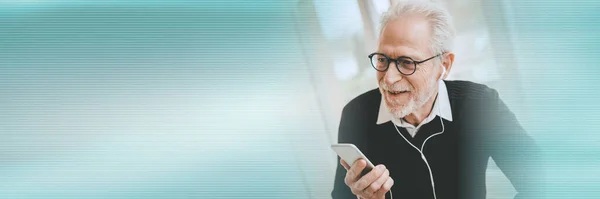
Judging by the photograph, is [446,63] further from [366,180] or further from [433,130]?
[366,180]

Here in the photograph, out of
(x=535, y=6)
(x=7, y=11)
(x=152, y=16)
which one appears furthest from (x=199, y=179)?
(x=535, y=6)

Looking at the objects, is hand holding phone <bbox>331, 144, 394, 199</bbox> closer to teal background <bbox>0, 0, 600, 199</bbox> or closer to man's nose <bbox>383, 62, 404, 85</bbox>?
teal background <bbox>0, 0, 600, 199</bbox>

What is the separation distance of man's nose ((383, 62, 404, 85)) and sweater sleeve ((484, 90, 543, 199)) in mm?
334

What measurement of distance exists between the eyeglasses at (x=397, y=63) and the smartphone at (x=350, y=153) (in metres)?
0.32

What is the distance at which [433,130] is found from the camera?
6.48 feet

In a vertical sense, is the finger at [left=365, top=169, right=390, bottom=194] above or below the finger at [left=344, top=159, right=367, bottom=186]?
below

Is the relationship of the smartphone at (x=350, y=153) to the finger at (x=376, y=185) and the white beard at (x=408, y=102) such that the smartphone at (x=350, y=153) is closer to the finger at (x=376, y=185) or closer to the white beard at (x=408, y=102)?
the finger at (x=376, y=185)

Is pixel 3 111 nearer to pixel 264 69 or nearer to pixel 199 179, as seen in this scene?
pixel 199 179

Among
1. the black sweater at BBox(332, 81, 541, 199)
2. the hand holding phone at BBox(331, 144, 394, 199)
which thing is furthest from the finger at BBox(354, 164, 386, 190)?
the black sweater at BBox(332, 81, 541, 199)

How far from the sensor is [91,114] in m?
2.13

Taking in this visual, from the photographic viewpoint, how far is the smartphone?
5.98ft

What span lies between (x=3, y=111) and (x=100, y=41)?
0.46 metres

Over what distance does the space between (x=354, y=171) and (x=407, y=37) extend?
1.59 feet

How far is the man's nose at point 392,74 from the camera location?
194cm
